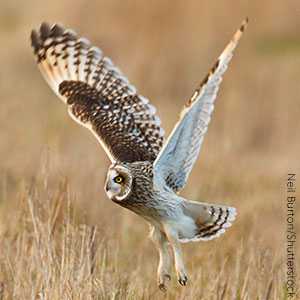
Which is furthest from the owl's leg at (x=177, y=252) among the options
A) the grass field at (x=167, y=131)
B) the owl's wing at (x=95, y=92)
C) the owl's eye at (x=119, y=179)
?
the owl's wing at (x=95, y=92)

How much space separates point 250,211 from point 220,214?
2639mm

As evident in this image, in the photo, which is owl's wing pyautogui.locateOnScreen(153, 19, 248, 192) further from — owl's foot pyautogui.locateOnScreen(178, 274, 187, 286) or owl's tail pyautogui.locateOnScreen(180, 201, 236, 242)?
owl's foot pyautogui.locateOnScreen(178, 274, 187, 286)

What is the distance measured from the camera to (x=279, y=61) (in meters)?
14.2

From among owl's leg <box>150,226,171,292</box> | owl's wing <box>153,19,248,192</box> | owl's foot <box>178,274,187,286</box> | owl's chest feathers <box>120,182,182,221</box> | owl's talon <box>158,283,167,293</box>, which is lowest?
owl's talon <box>158,283,167,293</box>

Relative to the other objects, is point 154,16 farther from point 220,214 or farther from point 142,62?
point 220,214

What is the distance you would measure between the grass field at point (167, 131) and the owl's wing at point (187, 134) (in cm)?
53

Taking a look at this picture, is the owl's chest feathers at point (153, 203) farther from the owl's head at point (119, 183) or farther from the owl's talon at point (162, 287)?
the owl's talon at point (162, 287)

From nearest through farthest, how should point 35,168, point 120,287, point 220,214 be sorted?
point 120,287 → point 220,214 → point 35,168

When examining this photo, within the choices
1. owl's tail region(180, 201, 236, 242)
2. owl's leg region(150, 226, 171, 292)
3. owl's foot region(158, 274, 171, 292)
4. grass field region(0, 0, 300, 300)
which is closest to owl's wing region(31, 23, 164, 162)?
grass field region(0, 0, 300, 300)

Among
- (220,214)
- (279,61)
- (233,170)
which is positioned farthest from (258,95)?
(220,214)

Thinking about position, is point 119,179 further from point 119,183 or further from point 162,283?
point 162,283

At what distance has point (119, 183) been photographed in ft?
14.4

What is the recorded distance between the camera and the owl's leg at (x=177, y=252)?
422 cm

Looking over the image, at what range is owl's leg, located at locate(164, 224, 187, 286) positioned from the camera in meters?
4.22
